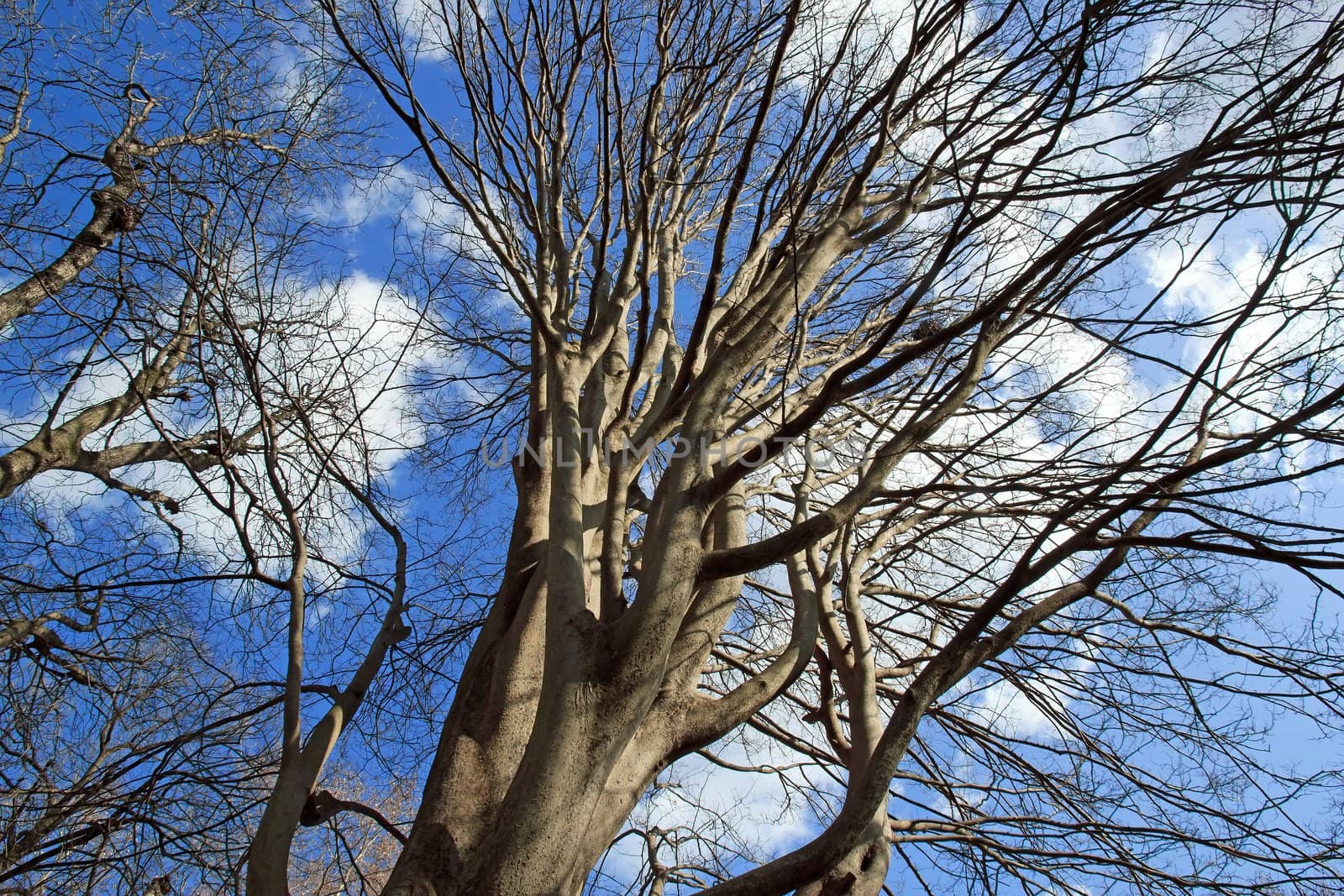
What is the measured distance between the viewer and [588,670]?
1.79m

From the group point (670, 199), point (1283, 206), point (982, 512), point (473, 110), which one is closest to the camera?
point (1283, 206)

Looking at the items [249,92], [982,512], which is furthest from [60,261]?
[982,512]

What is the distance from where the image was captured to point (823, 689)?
2900mm

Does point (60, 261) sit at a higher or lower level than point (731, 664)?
higher

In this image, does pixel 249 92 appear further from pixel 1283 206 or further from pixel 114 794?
pixel 1283 206

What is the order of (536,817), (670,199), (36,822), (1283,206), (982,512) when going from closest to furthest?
(536,817)
(1283,206)
(982,512)
(36,822)
(670,199)

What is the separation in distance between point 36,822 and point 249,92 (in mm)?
3306

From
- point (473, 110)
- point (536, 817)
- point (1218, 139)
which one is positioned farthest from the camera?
point (473, 110)

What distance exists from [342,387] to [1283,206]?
329 centimetres

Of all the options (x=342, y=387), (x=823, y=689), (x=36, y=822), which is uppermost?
(x=342, y=387)

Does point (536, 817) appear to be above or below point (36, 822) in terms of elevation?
below

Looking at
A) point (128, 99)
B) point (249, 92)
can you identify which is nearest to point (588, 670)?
point (249, 92)

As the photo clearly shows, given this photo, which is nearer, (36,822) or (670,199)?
(36,822)

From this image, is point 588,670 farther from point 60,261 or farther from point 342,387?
point 60,261
